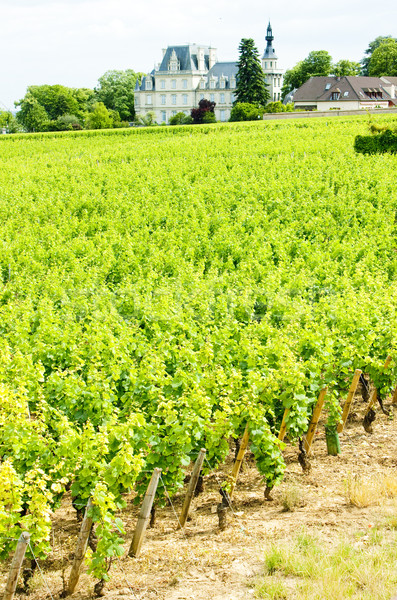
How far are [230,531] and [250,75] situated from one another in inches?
3170

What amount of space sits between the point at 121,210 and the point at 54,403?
14.2 meters

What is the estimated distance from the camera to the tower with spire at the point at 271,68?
103050 mm

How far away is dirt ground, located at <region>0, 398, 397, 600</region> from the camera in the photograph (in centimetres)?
550

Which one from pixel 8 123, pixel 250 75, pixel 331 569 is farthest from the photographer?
pixel 8 123

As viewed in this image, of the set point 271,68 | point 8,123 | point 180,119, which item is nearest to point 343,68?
point 271,68

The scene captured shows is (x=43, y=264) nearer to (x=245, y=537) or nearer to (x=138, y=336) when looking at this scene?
(x=138, y=336)

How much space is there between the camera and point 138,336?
886 cm

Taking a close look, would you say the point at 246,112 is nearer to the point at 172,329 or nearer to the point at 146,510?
the point at 172,329

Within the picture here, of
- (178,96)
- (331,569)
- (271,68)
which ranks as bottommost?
(331,569)

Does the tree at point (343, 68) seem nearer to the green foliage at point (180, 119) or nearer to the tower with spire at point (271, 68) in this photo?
the tower with spire at point (271, 68)

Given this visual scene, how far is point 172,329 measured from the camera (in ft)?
29.5

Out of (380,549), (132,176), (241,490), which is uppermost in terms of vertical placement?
(132,176)

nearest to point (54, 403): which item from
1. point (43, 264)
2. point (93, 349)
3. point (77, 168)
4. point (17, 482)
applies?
point (93, 349)

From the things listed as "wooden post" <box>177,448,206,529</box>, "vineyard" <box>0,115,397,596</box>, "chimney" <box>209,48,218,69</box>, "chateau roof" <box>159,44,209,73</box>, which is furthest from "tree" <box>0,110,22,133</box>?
"wooden post" <box>177,448,206,529</box>
